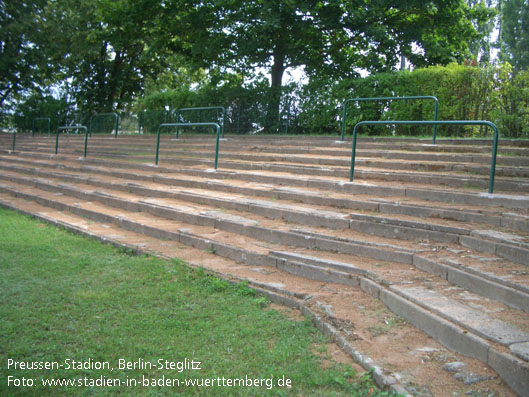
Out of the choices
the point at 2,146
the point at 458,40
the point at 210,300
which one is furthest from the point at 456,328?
the point at 2,146

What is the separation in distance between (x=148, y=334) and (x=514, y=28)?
1904 inches

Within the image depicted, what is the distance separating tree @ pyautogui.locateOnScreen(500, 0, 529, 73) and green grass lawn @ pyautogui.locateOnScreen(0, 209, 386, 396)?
4472 centimetres

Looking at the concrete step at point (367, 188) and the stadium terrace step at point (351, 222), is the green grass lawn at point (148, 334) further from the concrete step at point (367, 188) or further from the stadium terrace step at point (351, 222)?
the concrete step at point (367, 188)

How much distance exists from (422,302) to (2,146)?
21.9 m

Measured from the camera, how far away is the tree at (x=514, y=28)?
42.3 metres

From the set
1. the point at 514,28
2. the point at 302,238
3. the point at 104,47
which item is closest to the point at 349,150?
the point at 302,238

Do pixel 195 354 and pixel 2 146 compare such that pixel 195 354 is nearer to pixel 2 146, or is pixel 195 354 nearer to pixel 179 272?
pixel 179 272

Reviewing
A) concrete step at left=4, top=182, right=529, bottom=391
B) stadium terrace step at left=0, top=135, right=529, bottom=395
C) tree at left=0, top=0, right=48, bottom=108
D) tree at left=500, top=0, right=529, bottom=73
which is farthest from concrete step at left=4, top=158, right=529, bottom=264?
tree at left=500, top=0, right=529, bottom=73

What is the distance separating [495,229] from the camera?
18.2ft

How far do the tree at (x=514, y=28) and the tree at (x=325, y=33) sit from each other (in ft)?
99.2

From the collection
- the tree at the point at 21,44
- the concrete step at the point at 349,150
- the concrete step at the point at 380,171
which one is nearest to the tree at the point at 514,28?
the tree at the point at 21,44

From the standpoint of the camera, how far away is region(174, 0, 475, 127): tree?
50.4 ft

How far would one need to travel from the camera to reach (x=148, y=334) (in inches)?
160

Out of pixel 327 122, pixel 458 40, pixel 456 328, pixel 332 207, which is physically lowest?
pixel 456 328
